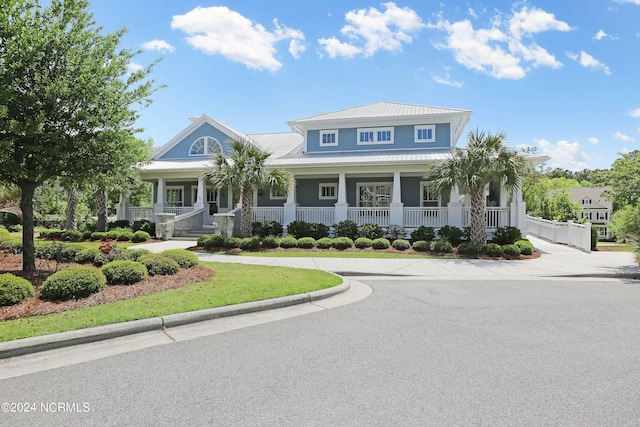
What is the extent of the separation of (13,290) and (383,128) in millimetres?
18734

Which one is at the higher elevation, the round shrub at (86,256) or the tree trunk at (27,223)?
the tree trunk at (27,223)

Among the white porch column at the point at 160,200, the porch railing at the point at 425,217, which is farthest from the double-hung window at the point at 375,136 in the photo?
the white porch column at the point at 160,200

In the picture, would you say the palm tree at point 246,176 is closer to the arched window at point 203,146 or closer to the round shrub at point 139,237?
the round shrub at point 139,237

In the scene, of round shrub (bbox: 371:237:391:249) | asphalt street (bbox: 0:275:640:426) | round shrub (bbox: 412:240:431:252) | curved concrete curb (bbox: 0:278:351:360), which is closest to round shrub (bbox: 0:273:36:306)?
curved concrete curb (bbox: 0:278:351:360)

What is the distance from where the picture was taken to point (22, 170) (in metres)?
7.31

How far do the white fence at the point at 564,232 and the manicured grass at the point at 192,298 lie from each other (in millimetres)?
12758

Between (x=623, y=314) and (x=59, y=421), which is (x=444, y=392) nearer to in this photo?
(x=59, y=421)

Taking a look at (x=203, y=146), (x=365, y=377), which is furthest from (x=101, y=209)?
(x=365, y=377)

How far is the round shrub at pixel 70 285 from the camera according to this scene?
6.18 meters

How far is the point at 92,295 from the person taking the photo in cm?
649

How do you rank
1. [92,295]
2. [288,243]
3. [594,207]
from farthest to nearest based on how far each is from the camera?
[594,207] → [288,243] → [92,295]

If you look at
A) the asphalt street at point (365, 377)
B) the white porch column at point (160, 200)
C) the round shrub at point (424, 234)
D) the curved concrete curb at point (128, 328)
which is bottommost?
the asphalt street at point (365, 377)

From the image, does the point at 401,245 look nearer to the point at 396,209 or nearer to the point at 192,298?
the point at 396,209

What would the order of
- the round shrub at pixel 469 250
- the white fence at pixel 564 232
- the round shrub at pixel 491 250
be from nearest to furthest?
the round shrub at pixel 491 250
the round shrub at pixel 469 250
the white fence at pixel 564 232
